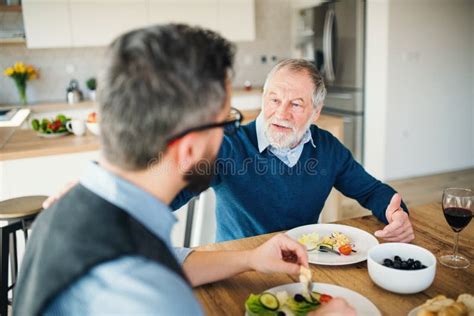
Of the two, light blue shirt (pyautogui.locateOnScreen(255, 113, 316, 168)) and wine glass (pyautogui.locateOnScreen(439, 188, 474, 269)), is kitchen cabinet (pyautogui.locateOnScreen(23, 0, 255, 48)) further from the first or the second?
wine glass (pyautogui.locateOnScreen(439, 188, 474, 269))

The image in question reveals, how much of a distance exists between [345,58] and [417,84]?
2.67 ft

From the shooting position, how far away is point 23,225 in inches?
75.4

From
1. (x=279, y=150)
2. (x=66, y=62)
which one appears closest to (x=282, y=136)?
(x=279, y=150)

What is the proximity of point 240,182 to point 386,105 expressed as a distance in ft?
11.2

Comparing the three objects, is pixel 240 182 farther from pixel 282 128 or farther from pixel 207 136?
pixel 207 136

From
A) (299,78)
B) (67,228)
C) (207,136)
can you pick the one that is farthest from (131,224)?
(299,78)

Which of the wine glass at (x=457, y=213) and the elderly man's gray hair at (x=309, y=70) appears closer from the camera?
the wine glass at (x=457, y=213)

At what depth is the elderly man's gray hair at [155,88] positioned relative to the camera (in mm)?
648

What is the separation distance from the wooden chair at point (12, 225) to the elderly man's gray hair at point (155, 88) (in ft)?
4.43

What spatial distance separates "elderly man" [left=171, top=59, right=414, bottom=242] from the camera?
155cm

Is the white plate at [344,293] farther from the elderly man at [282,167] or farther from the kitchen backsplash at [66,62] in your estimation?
the kitchen backsplash at [66,62]

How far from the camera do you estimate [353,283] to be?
1053mm

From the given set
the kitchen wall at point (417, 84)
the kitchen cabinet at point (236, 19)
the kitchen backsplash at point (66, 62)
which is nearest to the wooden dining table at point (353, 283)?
the kitchen wall at point (417, 84)

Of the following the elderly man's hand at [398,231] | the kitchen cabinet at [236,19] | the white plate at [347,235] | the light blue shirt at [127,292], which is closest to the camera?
the light blue shirt at [127,292]
